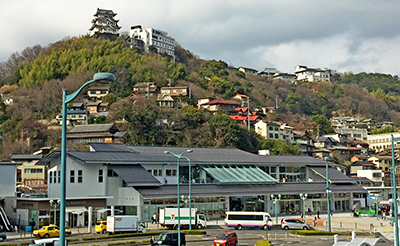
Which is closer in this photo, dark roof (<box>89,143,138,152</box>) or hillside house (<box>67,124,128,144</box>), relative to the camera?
dark roof (<box>89,143,138,152</box>)

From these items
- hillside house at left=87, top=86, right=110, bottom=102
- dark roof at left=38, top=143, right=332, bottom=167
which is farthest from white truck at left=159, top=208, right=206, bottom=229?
hillside house at left=87, top=86, right=110, bottom=102

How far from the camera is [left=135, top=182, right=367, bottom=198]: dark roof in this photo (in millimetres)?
53219

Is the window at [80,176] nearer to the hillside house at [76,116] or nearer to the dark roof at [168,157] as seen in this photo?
the dark roof at [168,157]

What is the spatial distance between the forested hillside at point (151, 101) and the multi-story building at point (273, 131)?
7948 millimetres

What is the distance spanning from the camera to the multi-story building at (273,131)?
4336 inches

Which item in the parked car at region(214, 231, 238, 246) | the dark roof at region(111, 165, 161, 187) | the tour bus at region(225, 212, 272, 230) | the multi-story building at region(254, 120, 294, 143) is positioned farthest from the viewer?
the multi-story building at region(254, 120, 294, 143)

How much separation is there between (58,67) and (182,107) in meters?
44.5

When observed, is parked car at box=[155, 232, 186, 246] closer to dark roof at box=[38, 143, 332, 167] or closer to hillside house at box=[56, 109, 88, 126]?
dark roof at box=[38, 143, 332, 167]

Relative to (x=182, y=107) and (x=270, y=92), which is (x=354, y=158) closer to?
(x=182, y=107)

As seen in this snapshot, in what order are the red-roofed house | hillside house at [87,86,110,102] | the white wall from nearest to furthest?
the white wall < the red-roofed house < hillside house at [87,86,110,102]

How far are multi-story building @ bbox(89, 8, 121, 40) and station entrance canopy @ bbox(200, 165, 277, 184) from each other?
10079 centimetres

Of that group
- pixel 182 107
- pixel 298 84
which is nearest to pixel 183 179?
pixel 182 107

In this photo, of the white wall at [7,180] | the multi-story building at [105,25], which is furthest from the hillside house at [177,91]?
the white wall at [7,180]

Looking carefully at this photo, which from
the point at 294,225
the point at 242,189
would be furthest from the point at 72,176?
the point at 294,225
